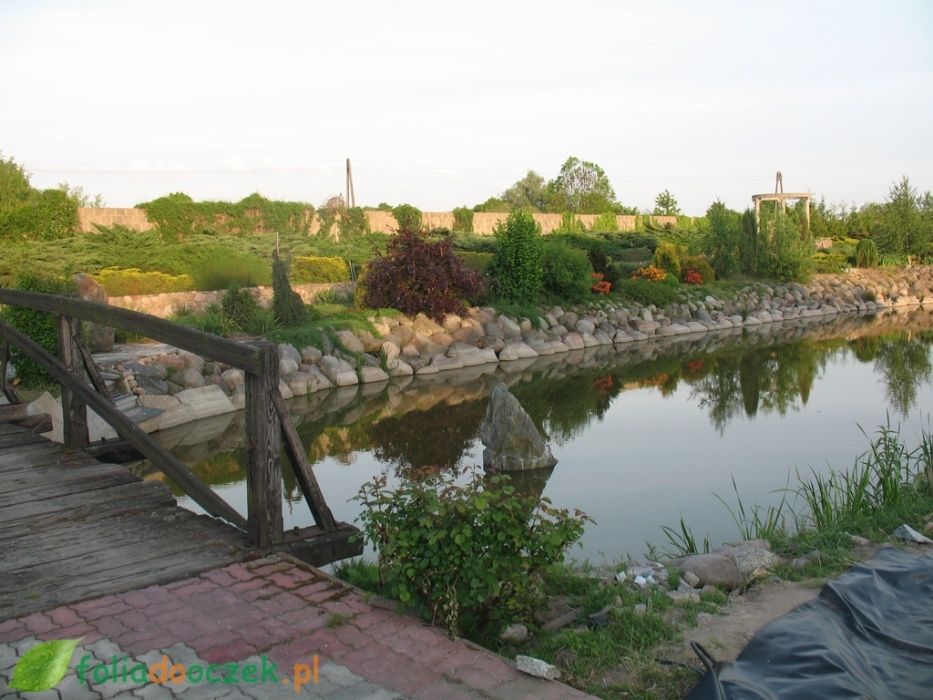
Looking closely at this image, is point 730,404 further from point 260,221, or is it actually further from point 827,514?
point 260,221

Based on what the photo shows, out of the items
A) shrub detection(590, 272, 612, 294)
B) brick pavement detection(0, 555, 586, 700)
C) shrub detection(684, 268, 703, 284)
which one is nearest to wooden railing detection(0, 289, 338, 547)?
brick pavement detection(0, 555, 586, 700)

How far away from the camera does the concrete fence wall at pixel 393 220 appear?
24.4 m

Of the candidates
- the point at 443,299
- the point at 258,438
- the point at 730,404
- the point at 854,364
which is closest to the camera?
the point at 258,438

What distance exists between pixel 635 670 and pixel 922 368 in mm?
13706

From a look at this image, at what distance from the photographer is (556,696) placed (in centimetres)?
277

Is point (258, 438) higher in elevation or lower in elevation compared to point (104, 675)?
higher

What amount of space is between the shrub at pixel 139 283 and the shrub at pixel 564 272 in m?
8.46

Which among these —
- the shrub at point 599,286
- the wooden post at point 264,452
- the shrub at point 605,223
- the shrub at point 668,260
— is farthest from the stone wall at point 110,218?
the wooden post at point 264,452

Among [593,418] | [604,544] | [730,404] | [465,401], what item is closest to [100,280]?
[465,401]

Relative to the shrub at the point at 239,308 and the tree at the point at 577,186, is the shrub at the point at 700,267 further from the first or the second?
the tree at the point at 577,186

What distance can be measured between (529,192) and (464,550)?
57.7 meters

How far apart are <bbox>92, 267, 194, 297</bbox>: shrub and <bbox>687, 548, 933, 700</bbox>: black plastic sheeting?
639 inches

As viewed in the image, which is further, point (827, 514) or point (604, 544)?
point (604, 544)

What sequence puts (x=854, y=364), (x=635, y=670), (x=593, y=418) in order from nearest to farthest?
(x=635, y=670), (x=593, y=418), (x=854, y=364)
